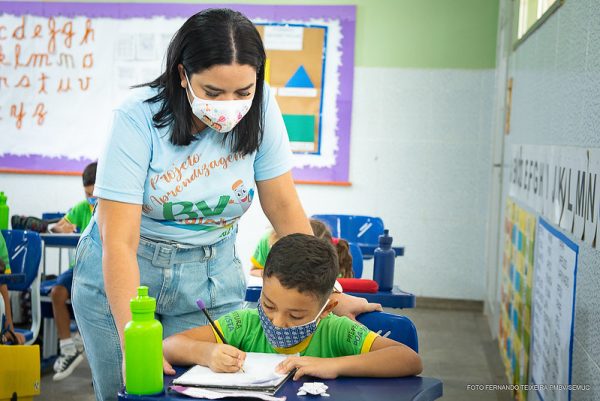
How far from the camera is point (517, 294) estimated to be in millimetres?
3793

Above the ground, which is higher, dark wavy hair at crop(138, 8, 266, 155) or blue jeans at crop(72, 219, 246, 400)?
dark wavy hair at crop(138, 8, 266, 155)

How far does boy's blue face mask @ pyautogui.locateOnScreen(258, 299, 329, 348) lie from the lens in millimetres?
1684

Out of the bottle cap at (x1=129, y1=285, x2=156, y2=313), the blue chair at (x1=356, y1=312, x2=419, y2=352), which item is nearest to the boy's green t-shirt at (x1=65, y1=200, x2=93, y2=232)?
the blue chair at (x1=356, y1=312, x2=419, y2=352)

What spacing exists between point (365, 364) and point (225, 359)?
269 millimetres

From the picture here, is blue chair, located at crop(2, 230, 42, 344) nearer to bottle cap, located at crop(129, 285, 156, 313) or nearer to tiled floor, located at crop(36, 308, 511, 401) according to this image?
tiled floor, located at crop(36, 308, 511, 401)

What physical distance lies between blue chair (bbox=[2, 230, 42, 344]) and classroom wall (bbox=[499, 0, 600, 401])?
221 centimetres

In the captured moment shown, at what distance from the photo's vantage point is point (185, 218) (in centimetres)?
170

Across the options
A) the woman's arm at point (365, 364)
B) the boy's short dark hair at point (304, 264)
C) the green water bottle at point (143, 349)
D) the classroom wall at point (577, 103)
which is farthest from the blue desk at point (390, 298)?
the green water bottle at point (143, 349)

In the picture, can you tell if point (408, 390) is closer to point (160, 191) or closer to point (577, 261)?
point (160, 191)

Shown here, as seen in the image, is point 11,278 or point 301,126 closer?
point 11,278

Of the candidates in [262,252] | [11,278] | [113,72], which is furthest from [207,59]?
[113,72]

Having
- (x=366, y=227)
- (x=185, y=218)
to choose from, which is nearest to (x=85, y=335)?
(x=185, y=218)

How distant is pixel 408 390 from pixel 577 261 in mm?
1047

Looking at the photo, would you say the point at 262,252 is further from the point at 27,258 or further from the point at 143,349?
the point at 143,349
